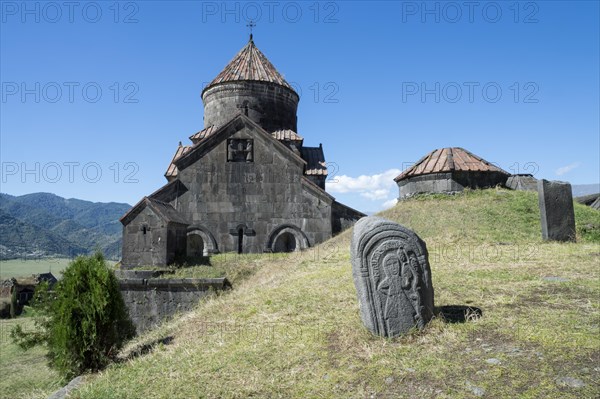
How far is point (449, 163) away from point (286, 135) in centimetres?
686

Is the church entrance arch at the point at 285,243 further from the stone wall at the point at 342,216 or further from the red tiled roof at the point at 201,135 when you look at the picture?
the red tiled roof at the point at 201,135

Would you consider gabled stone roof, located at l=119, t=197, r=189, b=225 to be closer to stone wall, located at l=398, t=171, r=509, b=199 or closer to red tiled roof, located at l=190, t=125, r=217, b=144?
red tiled roof, located at l=190, t=125, r=217, b=144

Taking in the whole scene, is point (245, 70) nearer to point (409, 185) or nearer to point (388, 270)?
point (409, 185)

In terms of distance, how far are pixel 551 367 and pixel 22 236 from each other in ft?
505

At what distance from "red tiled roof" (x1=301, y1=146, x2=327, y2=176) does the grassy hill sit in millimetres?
8834

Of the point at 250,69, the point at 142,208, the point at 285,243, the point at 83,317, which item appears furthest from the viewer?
the point at 250,69

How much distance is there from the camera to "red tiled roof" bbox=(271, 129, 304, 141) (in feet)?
54.5

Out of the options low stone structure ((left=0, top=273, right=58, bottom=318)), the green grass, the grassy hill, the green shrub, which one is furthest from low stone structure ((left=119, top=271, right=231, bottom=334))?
low stone structure ((left=0, top=273, right=58, bottom=318))

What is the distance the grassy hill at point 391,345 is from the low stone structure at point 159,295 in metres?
2.17

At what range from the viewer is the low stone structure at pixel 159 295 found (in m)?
9.34

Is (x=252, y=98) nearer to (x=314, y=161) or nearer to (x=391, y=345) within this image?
(x=314, y=161)

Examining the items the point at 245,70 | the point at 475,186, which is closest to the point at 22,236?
the point at 245,70

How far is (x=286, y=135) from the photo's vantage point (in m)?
16.8

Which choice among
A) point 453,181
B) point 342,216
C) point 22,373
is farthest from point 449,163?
point 22,373
